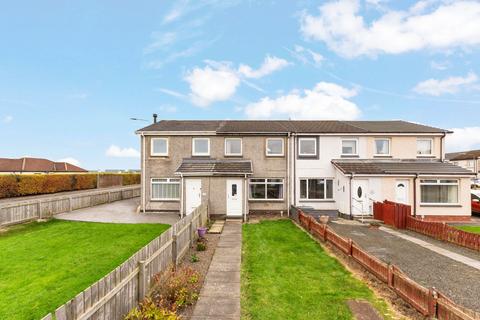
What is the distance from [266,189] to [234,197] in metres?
2.87

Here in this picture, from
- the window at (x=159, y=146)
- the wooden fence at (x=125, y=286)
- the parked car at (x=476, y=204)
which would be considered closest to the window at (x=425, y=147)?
the parked car at (x=476, y=204)

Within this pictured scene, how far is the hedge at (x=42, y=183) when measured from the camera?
25234mm

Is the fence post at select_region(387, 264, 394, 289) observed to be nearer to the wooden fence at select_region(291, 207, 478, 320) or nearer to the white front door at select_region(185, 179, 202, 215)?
the wooden fence at select_region(291, 207, 478, 320)

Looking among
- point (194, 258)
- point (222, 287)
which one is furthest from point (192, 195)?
point (222, 287)

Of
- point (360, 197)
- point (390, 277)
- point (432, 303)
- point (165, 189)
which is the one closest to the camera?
point (432, 303)

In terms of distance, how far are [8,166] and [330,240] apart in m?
63.7

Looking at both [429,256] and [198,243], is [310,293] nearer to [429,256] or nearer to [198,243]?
[198,243]

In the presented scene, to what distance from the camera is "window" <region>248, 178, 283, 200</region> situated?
20109mm

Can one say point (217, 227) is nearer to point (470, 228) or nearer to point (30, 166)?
point (470, 228)

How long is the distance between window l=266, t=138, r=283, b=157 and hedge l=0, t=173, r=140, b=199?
24154 mm

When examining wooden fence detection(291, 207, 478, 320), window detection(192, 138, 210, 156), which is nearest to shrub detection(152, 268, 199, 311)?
wooden fence detection(291, 207, 478, 320)

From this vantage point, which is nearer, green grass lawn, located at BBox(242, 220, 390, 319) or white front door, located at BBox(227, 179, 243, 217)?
green grass lawn, located at BBox(242, 220, 390, 319)

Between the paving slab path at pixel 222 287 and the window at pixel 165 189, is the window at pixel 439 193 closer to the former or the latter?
the paving slab path at pixel 222 287

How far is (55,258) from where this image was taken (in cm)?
1017
